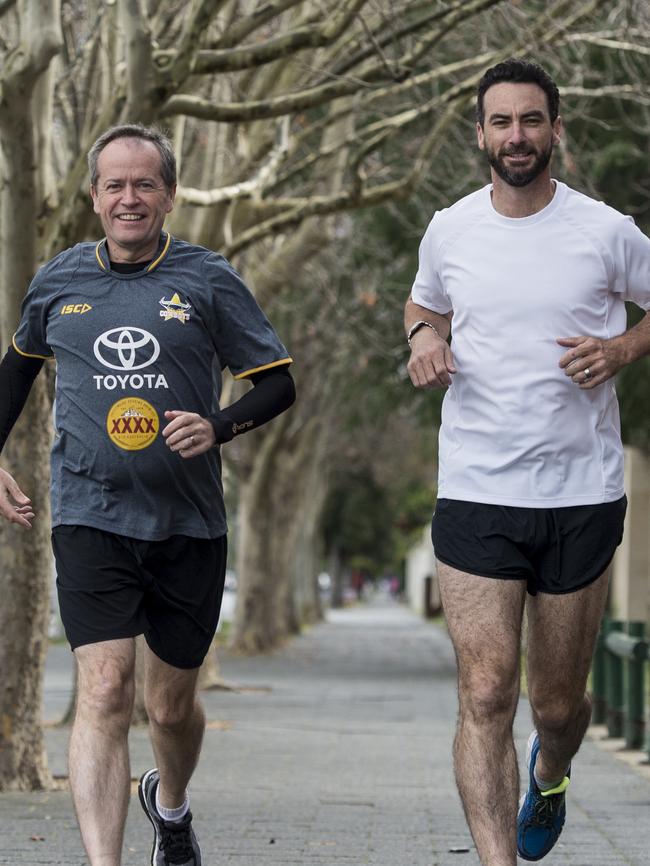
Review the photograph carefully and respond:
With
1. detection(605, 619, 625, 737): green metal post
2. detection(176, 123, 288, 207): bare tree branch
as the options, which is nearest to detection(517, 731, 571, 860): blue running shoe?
detection(176, 123, 288, 207): bare tree branch

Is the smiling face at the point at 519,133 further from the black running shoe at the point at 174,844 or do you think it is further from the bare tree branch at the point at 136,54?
the bare tree branch at the point at 136,54

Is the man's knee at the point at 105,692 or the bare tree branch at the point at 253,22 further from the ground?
the bare tree branch at the point at 253,22

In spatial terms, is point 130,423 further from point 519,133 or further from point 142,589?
point 519,133

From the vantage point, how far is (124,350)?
197 inches

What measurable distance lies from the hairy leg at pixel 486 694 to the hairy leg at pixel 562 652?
15 cm

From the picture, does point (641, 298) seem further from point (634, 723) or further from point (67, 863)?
point (634, 723)

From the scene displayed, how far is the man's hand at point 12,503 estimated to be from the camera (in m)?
5.04

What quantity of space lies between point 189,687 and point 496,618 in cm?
100

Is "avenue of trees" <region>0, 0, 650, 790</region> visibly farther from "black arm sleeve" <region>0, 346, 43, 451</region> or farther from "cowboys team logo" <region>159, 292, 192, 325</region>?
"cowboys team logo" <region>159, 292, 192, 325</region>

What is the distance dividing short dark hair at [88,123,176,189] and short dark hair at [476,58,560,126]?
3.03 ft

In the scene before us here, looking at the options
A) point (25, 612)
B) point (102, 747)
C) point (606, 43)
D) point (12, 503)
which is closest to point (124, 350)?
point (12, 503)

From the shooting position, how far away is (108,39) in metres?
11.4

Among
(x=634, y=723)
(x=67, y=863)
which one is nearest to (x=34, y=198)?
(x=67, y=863)

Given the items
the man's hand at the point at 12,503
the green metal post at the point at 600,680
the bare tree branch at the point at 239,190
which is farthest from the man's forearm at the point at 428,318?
the green metal post at the point at 600,680
